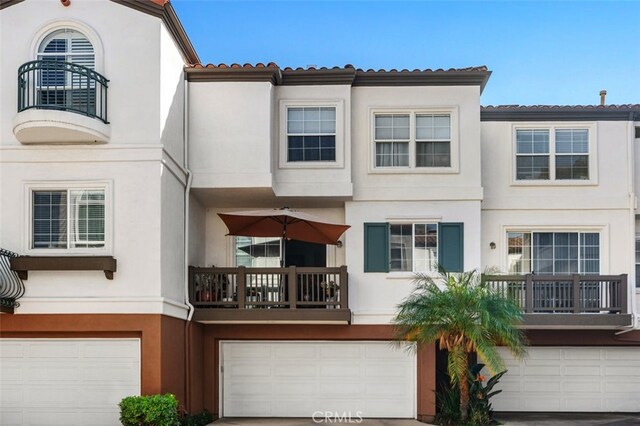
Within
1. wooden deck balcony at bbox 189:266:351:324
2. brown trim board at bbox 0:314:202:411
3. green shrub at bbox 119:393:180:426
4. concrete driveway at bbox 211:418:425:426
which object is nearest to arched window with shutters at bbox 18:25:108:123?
brown trim board at bbox 0:314:202:411

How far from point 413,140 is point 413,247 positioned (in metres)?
2.48

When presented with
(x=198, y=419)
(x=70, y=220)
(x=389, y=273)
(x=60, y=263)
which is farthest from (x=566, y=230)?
(x=60, y=263)

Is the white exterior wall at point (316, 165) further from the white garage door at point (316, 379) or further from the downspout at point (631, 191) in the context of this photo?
the downspout at point (631, 191)

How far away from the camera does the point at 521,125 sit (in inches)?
684

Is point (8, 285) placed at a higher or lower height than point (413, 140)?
lower

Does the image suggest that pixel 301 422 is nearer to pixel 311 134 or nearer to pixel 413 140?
pixel 311 134

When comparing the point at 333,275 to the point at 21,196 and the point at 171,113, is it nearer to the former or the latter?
the point at 171,113

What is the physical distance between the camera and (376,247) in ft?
53.5

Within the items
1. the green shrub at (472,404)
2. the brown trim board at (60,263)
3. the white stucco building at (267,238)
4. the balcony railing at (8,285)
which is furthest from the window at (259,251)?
the balcony railing at (8,285)

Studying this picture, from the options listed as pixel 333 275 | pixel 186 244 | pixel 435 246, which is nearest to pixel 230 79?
pixel 186 244

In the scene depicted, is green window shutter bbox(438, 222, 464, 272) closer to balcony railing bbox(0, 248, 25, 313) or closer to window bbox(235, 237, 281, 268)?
window bbox(235, 237, 281, 268)

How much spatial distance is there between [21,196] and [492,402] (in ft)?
38.6

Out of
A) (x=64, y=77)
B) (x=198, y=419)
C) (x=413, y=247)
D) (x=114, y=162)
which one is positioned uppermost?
(x=64, y=77)

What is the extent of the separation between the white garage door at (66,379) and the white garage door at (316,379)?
12.0ft
